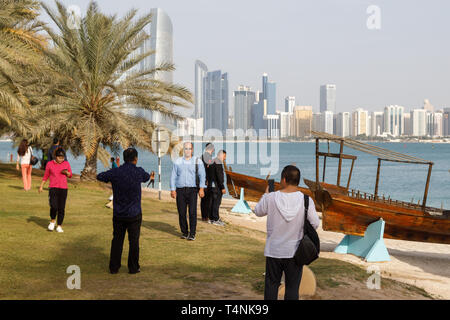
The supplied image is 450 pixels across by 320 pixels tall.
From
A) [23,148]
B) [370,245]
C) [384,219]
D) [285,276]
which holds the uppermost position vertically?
[23,148]

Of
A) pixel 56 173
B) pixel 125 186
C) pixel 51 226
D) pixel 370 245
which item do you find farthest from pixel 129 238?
pixel 370 245

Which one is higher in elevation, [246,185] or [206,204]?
[206,204]

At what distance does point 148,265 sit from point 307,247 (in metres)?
3.61

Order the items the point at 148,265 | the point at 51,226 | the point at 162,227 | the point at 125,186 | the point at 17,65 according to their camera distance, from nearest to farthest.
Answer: the point at 125,186, the point at 148,265, the point at 51,226, the point at 162,227, the point at 17,65

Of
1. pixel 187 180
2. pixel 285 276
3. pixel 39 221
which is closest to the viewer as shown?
pixel 285 276

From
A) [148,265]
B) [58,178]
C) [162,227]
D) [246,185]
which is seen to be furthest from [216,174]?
[246,185]

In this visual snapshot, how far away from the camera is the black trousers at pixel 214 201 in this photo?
12102mm

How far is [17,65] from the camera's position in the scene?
58.9ft

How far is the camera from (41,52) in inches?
786

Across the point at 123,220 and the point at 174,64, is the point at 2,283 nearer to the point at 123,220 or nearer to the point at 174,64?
the point at 123,220

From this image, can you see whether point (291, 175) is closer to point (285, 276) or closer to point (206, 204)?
point (285, 276)

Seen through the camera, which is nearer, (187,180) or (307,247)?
(307,247)
